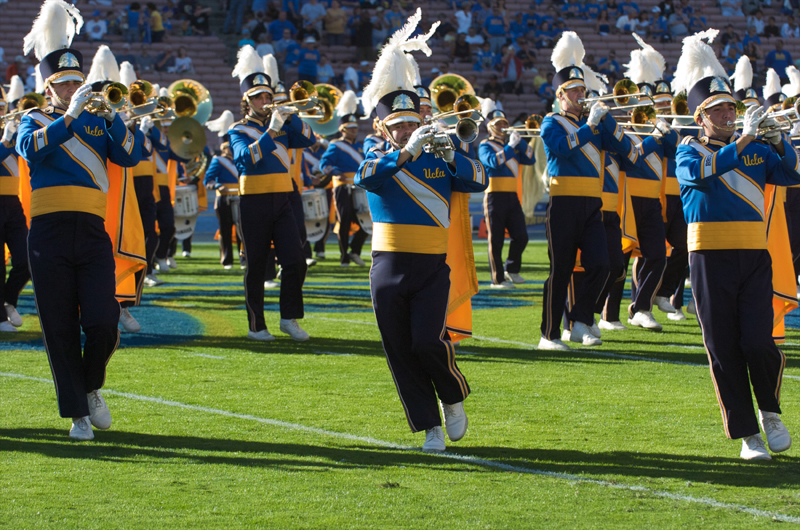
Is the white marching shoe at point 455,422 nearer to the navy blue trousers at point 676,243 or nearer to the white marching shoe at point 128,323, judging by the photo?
the white marching shoe at point 128,323

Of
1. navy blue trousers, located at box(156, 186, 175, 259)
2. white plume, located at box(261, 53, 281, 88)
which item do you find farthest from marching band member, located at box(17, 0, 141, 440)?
navy blue trousers, located at box(156, 186, 175, 259)

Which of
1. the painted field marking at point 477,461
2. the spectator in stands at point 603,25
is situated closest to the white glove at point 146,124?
the painted field marking at point 477,461

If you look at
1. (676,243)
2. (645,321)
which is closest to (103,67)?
(645,321)

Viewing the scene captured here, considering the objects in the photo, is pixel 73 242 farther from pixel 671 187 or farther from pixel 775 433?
pixel 671 187

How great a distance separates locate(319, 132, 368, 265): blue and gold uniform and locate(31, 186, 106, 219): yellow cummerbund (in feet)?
29.6

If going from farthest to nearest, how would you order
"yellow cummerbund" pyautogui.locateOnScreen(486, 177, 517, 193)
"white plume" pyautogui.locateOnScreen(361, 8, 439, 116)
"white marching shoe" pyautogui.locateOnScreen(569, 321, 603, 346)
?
"yellow cummerbund" pyautogui.locateOnScreen(486, 177, 517, 193)
"white marching shoe" pyautogui.locateOnScreen(569, 321, 603, 346)
"white plume" pyautogui.locateOnScreen(361, 8, 439, 116)

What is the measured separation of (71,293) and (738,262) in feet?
10.1

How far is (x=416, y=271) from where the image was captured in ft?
16.3

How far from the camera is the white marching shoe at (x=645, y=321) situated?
8992 mm

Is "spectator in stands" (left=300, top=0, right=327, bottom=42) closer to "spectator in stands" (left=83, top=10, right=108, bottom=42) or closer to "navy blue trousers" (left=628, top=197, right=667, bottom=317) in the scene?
"spectator in stands" (left=83, top=10, right=108, bottom=42)

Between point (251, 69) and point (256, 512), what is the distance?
17.7 ft

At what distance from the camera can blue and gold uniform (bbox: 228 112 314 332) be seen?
830 cm

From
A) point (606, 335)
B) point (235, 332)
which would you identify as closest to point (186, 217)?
point (235, 332)

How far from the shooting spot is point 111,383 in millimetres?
6703
